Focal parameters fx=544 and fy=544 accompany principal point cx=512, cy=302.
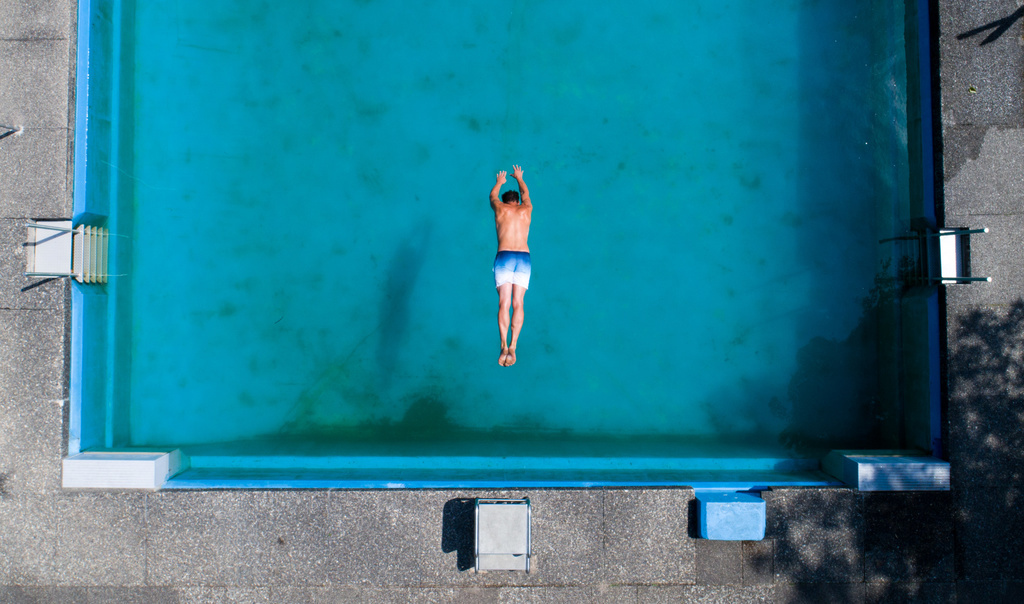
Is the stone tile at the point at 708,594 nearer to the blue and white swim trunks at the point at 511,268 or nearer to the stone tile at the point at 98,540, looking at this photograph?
the blue and white swim trunks at the point at 511,268

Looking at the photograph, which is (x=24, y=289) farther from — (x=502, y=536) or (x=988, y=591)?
(x=988, y=591)

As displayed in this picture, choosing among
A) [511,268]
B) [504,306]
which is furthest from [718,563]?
[511,268]

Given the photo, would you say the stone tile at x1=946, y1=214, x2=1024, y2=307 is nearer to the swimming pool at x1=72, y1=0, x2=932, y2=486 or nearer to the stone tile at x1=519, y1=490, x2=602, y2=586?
the swimming pool at x1=72, y1=0, x2=932, y2=486

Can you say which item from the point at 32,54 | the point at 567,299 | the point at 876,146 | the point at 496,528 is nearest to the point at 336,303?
the point at 567,299

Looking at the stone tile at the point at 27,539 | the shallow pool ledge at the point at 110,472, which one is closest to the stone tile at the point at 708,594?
the shallow pool ledge at the point at 110,472

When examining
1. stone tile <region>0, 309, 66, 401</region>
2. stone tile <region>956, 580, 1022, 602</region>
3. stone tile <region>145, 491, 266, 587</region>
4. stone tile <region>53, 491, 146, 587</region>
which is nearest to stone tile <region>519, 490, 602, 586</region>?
stone tile <region>145, 491, 266, 587</region>

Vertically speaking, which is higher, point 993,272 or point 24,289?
point 993,272

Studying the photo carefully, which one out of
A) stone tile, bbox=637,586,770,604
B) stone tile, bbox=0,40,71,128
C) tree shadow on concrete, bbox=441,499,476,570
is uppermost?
stone tile, bbox=0,40,71,128
